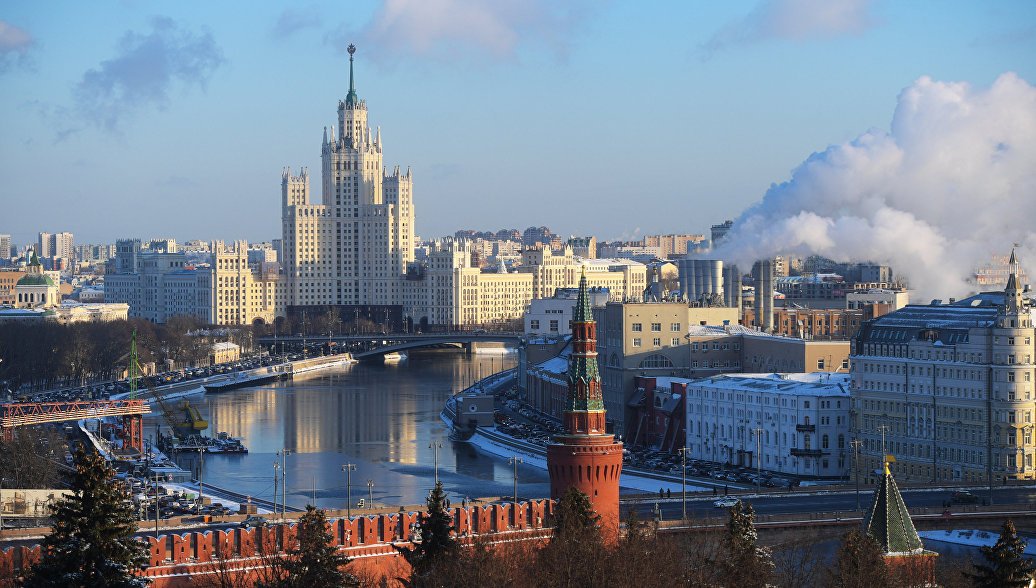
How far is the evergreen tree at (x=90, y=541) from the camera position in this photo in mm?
18734

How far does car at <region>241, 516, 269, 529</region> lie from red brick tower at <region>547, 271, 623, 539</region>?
4080 mm

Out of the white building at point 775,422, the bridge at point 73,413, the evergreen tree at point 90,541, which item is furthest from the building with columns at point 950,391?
the evergreen tree at point 90,541

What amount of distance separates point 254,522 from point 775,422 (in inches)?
810

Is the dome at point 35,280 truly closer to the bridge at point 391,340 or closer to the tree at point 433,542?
the bridge at point 391,340

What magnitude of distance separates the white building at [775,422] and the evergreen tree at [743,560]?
62.0ft

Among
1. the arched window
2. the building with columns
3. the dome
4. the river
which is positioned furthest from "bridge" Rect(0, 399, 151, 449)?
the dome

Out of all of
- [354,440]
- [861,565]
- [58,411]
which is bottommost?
[354,440]

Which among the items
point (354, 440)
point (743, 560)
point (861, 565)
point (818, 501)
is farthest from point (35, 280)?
point (861, 565)

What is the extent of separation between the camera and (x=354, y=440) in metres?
52.0

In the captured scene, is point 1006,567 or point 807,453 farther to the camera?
point 807,453

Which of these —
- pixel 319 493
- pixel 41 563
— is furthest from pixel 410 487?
pixel 41 563

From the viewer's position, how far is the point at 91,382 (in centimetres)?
7244

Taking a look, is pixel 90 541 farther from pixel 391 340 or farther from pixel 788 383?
pixel 391 340

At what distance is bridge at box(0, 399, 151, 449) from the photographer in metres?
46.6
